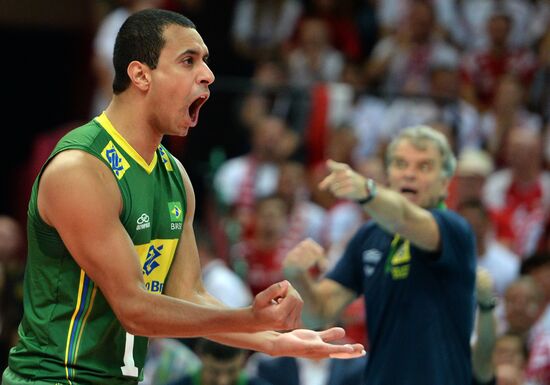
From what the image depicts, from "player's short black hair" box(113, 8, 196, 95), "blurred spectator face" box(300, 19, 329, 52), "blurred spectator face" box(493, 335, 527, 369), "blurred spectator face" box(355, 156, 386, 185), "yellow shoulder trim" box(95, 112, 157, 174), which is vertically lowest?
"blurred spectator face" box(493, 335, 527, 369)

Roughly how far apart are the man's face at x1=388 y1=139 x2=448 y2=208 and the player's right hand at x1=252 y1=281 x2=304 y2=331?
260 cm

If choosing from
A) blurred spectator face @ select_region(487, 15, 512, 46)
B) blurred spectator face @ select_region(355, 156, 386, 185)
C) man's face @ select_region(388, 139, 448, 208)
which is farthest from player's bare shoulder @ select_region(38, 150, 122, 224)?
blurred spectator face @ select_region(487, 15, 512, 46)

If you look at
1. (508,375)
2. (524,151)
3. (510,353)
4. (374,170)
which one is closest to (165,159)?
(508,375)

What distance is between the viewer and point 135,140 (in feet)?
14.6

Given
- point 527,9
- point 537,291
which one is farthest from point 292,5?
point 537,291

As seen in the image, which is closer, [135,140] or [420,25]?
[135,140]

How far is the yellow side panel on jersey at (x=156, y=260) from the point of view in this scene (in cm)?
445

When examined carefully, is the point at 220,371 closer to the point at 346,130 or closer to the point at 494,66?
the point at 346,130

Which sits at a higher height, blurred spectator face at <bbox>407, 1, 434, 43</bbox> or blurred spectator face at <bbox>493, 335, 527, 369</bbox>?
blurred spectator face at <bbox>407, 1, 434, 43</bbox>

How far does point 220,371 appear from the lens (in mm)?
7746

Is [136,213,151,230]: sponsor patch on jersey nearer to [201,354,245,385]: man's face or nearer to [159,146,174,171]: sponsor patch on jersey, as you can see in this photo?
[159,146,174,171]: sponsor patch on jersey

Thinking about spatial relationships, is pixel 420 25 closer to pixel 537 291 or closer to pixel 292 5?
pixel 292 5

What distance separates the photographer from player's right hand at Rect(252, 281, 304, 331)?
3.93m

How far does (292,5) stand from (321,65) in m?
1.05
